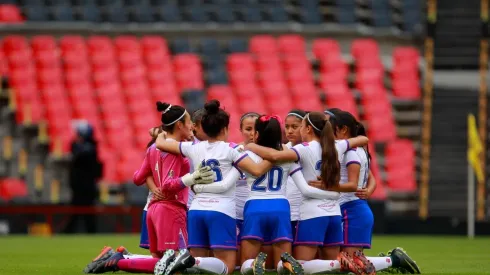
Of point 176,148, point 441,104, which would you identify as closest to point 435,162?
point 441,104

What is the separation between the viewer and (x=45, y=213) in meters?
25.0

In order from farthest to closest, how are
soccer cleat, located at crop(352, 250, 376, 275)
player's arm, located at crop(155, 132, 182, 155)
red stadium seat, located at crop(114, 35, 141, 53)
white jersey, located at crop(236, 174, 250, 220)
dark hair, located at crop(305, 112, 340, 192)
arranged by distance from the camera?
red stadium seat, located at crop(114, 35, 141, 53) < white jersey, located at crop(236, 174, 250, 220) < player's arm, located at crop(155, 132, 182, 155) < dark hair, located at crop(305, 112, 340, 192) < soccer cleat, located at crop(352, 250, 376, 275)

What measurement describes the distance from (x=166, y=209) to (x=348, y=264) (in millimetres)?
1907

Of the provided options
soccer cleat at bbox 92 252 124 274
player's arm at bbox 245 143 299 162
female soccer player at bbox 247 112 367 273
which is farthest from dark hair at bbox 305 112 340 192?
soccer cleat at bbox 92 252 124 274

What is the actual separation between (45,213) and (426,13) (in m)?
12.6

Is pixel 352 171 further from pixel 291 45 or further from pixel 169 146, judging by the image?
pixel 291 45

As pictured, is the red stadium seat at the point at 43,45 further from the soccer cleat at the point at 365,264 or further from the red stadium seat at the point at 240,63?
the soccer cleat at the point at 365,264

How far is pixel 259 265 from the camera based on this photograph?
1171 cm

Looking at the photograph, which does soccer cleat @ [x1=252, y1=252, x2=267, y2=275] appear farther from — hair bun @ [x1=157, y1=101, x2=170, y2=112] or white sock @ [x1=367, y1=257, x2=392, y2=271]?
hair bun @ [x1=157, y1=101, x2=170, y2=112]

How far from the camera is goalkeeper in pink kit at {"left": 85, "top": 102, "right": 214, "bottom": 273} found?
41.4 ft

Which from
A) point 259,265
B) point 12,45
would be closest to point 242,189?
point 259,265

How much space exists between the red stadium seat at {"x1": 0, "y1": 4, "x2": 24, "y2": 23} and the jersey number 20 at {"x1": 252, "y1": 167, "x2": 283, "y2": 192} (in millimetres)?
19188

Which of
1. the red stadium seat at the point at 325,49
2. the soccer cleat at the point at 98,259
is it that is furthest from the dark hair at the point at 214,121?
the red stadium seat at the point at 325,49

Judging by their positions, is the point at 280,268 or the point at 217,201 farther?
the point at 217,201
